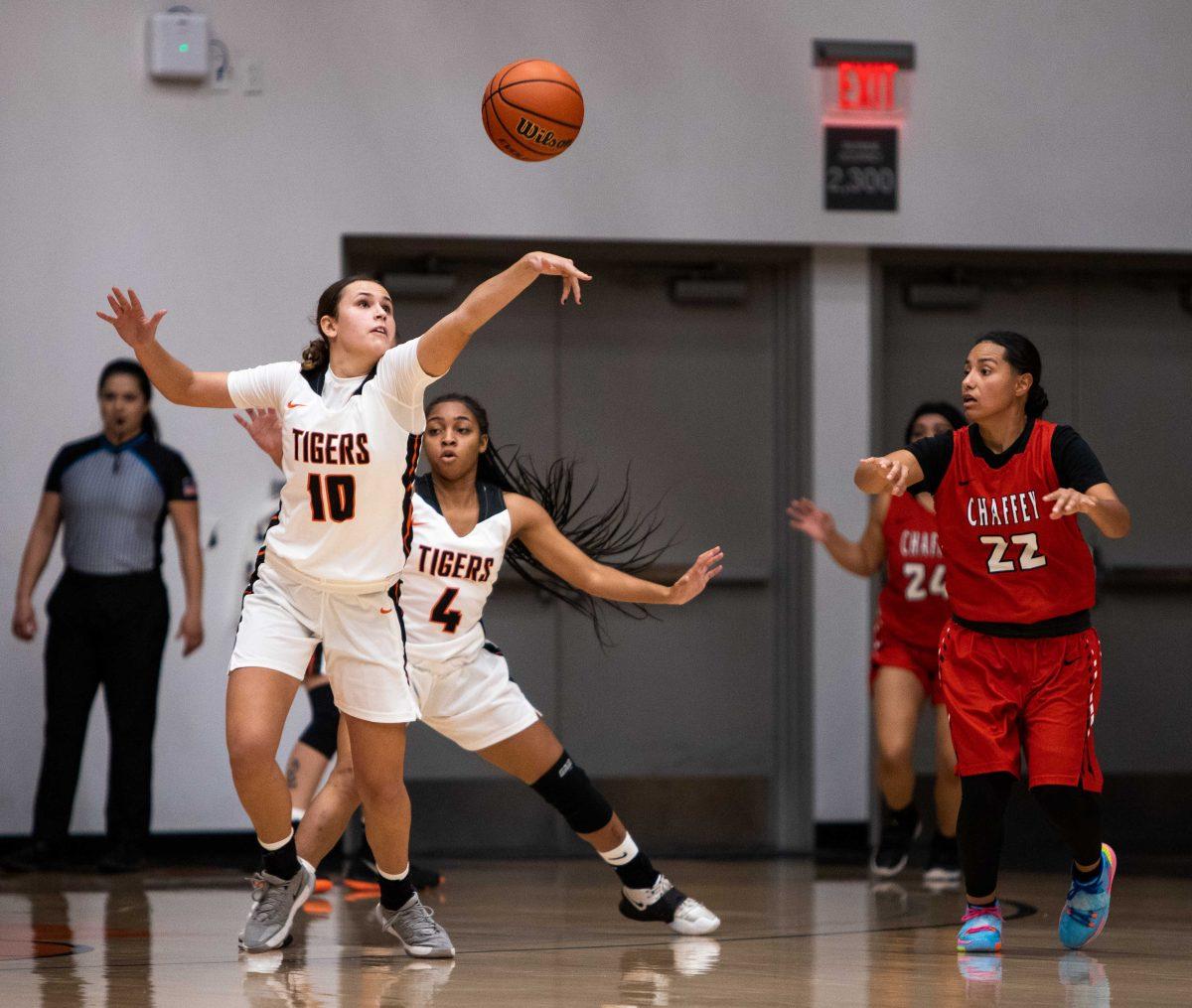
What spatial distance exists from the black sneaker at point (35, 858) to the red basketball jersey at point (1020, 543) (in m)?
3.96

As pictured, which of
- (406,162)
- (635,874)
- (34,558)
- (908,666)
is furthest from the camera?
(406,162)

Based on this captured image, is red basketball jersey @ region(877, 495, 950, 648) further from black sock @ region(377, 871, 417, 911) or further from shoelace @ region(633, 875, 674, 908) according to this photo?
black sock @ region(377, 871, 417, 911)

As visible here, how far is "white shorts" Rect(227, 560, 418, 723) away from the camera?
4.19m

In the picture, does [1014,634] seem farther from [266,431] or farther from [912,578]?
[266,431]

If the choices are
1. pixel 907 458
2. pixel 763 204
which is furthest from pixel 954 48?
pixel 907 458

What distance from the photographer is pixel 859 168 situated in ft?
25.1

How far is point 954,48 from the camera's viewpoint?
7711 millimetres

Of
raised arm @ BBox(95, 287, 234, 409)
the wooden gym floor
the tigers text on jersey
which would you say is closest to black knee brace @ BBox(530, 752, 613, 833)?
the wooden gym floor

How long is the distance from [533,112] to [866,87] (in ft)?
11.3

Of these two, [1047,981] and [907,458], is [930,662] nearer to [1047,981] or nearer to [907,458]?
[907,458]

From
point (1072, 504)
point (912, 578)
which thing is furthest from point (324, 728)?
point (1072, 504)

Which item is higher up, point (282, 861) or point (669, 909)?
point (282, 861)

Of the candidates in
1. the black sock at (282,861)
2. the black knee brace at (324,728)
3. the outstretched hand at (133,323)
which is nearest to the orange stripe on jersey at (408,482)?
the outstretched hand at (133,323)

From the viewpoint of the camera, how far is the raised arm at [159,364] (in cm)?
409
